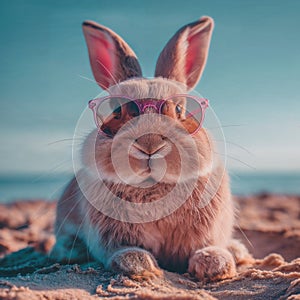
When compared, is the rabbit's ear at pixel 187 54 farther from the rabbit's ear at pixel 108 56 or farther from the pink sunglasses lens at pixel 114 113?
the pink sunglasses lens at pixel 114 113

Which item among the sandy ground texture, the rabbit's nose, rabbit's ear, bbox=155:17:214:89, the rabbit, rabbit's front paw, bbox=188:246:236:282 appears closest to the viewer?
the sandy ground texture

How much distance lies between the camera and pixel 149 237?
263 centimetres

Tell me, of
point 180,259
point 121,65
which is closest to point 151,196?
point 180,259

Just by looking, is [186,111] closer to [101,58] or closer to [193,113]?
[193,113]

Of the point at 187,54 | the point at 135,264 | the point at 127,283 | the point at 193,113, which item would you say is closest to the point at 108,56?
the point at 187,54

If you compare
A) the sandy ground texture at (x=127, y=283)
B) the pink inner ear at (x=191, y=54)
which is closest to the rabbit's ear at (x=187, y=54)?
the pink inner ear at (x=191, y=54)

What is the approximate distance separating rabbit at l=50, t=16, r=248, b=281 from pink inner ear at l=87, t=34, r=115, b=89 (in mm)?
94

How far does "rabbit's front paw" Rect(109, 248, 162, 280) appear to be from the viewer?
7.68 feet

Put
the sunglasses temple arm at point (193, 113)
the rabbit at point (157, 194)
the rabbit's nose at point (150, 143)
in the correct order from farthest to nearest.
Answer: the sunglasses temple arm at point (193, 113) < the rabbit at point (157, 194) < the rabbit's nose at point (150, 143)

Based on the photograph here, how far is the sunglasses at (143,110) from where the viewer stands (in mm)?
2508

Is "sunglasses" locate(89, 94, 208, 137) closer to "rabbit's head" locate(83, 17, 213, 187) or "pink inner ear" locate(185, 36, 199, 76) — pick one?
"rabbit's head" locate(83, 17, 213, 187)

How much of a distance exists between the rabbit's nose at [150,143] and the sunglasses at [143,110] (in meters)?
0.22

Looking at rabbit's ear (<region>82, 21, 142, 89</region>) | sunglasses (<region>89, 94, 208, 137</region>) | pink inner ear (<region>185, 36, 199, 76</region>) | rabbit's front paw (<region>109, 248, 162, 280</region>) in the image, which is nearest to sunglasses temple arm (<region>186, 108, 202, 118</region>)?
sunglasses (<region>89, 94, 208, 137</region>)

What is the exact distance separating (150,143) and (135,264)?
2.20ft
